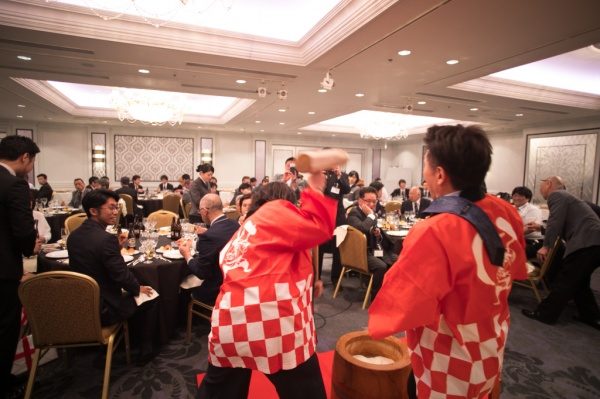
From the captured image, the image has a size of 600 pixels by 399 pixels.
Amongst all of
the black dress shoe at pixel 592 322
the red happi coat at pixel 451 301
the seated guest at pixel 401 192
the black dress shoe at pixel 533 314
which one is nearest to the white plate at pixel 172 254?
the red happi coat at pixel 451 301

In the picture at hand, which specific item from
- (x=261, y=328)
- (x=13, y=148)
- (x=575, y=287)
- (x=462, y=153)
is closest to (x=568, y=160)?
(x=575, y=287)

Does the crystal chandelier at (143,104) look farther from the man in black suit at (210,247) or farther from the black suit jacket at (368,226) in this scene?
the man in black suit at (210,247)

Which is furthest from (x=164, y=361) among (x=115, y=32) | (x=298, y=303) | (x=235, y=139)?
(x=235, y=139)

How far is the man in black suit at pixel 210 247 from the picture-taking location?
7.78ft

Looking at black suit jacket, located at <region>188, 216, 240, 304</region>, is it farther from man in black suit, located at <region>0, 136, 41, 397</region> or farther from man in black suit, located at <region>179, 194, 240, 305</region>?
man in black suit, located at <region>0, 136, 41, 397</region>

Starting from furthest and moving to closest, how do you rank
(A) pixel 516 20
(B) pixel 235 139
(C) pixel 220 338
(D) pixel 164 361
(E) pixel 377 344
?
(B) pixel 235 139 → (A) pixel 516 20 → (D) pixel 164 361 → (E) pixel 377 344 → (C) pixel 220 338

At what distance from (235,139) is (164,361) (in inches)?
425

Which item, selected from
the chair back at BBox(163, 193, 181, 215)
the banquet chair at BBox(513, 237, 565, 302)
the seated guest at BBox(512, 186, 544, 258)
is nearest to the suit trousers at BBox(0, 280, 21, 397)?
the banquet chair at BBox(513, 237, 565, 302)

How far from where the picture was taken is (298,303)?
1257mm

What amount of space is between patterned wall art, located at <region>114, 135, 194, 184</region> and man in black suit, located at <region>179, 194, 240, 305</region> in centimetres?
995

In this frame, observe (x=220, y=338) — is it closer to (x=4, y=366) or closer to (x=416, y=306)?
(x=416, y=306)

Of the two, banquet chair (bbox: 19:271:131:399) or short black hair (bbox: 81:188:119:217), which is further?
short black hair (bbox: 81:188:119:217)

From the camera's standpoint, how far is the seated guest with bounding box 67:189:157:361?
7.07 feet

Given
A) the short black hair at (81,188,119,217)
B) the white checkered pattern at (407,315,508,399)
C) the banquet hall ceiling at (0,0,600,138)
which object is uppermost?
the banquet hall ceiling at (0,0,600,138)
